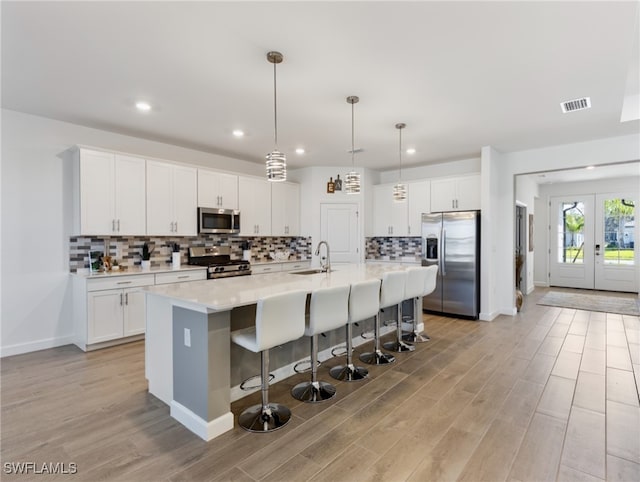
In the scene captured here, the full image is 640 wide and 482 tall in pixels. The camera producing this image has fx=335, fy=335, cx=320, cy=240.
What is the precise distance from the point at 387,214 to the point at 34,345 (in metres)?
5.75

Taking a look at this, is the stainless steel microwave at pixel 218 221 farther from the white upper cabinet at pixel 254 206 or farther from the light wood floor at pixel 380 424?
the light wood floor at pixel 380 424

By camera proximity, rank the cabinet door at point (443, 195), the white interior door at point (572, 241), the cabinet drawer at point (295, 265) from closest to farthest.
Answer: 1. the cabinet door at point (443, 195)
2. the cabinet drawer at point (295, 265)
3. the white interior door at point (572, 241)

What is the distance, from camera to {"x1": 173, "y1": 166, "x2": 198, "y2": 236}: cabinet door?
484 cm

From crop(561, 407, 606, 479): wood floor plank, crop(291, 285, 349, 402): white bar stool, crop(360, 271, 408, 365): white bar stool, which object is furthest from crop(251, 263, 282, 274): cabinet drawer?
crop(561, 407, 606, 479): wood floor plank

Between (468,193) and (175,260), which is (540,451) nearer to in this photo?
(468,193)

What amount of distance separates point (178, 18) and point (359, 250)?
500cm

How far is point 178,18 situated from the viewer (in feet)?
7.14

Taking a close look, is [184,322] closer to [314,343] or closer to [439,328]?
[314,343]

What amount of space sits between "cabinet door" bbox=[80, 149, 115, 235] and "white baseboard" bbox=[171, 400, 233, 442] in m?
2.77

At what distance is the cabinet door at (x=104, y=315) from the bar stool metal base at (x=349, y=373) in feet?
8.89

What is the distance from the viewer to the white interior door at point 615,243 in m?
7.69

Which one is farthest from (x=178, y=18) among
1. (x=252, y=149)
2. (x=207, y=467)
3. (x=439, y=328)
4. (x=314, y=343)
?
(x=439, y=328)

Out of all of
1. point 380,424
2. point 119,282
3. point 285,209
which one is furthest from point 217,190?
point 380,424

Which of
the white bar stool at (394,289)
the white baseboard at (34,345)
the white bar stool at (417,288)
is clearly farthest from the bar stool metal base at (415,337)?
the white baseboard at (34,345)
